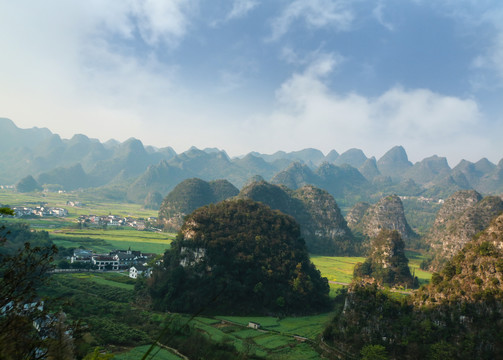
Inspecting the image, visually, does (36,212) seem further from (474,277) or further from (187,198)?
(474,277)

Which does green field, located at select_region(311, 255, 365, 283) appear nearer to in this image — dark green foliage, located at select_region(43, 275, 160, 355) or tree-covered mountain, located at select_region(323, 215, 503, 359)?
tree-covered mountain, located at select_region(323, 215, 503, 359)

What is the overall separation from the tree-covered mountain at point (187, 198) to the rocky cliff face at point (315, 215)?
1521 cm

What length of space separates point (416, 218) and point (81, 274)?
135576 millimetres

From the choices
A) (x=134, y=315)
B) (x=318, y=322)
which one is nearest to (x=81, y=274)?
(x=134, y=315)

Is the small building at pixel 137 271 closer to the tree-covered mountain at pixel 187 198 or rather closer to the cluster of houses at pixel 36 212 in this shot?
the tree-covered mountain at pixel 187 198

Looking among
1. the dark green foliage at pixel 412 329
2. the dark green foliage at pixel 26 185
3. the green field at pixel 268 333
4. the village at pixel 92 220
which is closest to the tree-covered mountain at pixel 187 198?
the village at pixel 92 220

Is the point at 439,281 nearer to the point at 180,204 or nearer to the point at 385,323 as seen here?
the point at 385,323

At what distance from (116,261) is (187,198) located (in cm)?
5111

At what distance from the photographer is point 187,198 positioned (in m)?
93.6

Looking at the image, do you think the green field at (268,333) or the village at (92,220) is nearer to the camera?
the green field at (268,333)

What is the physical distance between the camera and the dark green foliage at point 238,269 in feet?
98.8

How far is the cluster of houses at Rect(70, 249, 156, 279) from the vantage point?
39250 millimetres

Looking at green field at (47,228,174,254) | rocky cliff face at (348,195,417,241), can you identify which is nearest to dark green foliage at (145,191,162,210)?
green field at (47,228,174,254)

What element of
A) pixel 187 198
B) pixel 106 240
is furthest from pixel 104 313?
pixel 187 198
